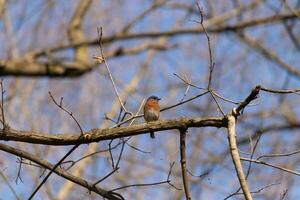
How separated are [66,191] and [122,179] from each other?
1189 millimetres

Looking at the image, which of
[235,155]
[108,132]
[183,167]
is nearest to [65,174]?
[108,132]

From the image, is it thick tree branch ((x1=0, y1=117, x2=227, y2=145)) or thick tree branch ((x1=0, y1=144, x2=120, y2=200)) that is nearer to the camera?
thick tree branch ((x1=0, y1=117, x2=227, y2=145))

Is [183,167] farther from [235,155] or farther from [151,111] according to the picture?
[151,111]

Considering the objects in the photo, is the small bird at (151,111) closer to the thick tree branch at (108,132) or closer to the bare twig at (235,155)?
the thick tree branch at (108,132)

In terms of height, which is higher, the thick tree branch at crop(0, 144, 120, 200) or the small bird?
the small bird

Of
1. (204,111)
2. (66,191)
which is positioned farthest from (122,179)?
(204,111)

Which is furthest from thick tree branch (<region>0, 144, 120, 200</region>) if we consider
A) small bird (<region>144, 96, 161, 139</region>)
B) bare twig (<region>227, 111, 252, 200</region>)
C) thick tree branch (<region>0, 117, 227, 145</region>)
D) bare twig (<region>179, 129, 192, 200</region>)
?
bare twig (<region>227, 111, 252, 200</region>)

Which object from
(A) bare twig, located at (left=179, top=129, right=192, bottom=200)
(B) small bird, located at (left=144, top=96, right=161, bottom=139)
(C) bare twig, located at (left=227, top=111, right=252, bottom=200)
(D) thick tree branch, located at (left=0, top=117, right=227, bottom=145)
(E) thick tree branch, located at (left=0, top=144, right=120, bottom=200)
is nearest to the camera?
(C) bare twig, located at (left=227, top=111, right=252, bottom=200)

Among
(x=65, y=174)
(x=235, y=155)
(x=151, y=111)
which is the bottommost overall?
(x=235, y=155)

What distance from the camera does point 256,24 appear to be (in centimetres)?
1047

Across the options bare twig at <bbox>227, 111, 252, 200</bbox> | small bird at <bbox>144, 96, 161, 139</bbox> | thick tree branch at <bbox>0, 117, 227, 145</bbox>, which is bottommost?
bare twig at <bbox>227, 111, 252, 200</bbox>

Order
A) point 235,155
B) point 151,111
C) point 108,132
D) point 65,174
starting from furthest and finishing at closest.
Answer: point 151,111 → point 65,174 → point 108,132 → point 235,155

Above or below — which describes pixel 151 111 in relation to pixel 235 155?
above

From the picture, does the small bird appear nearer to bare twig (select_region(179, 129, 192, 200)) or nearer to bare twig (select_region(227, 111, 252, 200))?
bare twig (select_region(179, 129, 192, 200))
